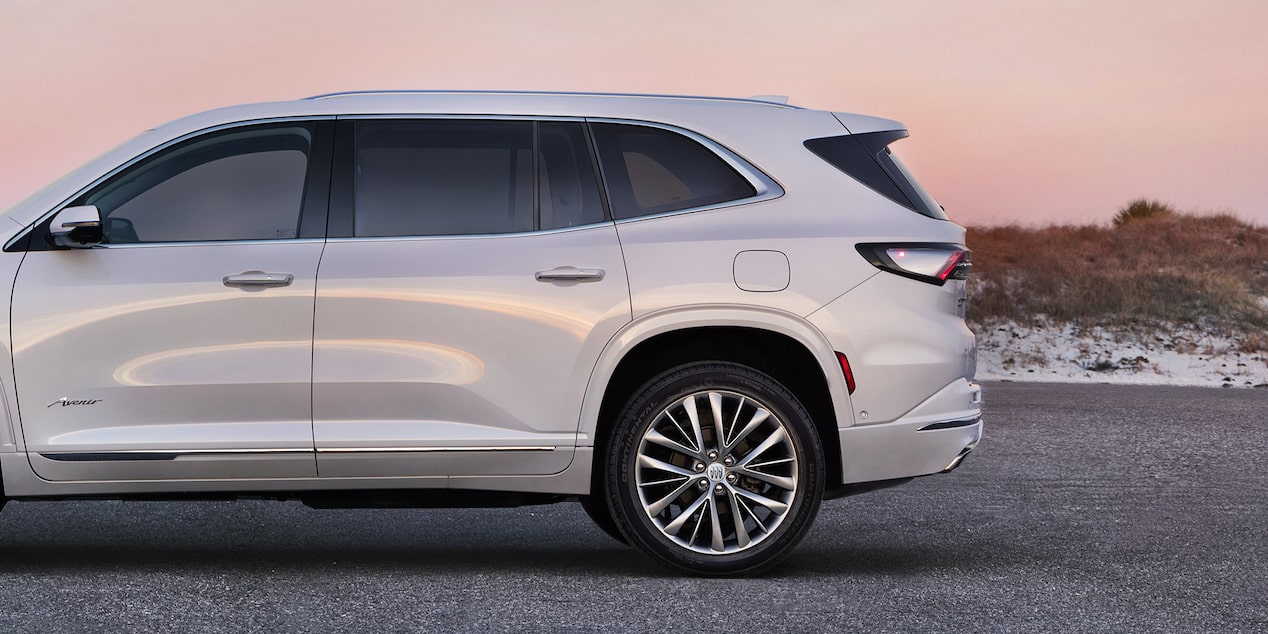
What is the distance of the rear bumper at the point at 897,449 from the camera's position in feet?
18.8

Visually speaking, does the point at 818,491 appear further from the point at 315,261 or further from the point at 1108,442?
the point at 1108,442

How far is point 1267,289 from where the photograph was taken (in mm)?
28453

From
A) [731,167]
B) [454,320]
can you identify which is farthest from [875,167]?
[454,320]

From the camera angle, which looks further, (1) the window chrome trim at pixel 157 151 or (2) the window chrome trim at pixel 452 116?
(2) the window chrome trim at pixel 452 116

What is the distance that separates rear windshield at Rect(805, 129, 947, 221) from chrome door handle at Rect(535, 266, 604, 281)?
3.68ft

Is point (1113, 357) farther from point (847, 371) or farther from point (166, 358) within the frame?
point (166, 358)

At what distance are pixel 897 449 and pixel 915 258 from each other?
79 cm

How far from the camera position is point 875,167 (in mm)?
5906

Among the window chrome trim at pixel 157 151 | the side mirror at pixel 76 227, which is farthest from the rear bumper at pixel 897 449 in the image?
the side mirror at pixel 76 227

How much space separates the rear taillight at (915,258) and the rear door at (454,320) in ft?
3.43

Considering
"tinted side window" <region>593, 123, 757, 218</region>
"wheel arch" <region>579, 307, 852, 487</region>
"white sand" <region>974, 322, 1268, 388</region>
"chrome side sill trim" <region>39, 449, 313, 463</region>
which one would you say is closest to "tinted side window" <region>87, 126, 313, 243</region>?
"chrome side sill trim" <region>39, 449, 313, 463</region>

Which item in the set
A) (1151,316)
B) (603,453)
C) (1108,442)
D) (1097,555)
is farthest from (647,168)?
(1151,316)

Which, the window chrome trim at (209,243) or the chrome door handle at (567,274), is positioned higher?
the window chrome trim at (209,243)

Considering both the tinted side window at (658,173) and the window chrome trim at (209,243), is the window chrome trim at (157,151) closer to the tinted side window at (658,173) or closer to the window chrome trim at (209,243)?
the window chrome trim at (209,243)
